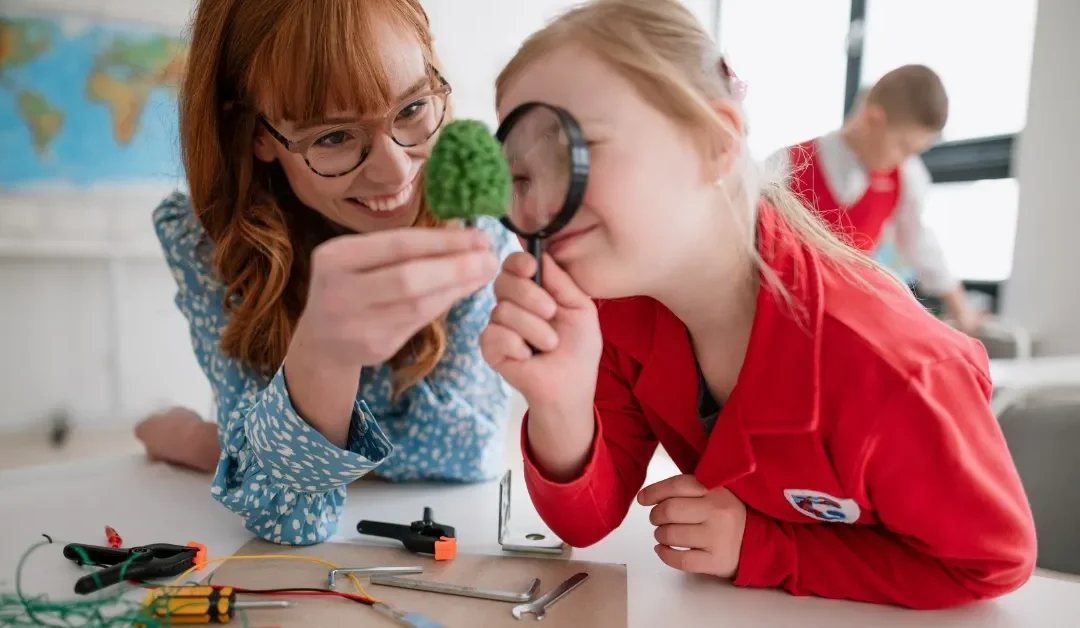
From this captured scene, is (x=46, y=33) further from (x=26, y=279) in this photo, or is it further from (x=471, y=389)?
(x=471, y=389)

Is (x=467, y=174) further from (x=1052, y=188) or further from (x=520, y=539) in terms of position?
(x=1052, y=188)

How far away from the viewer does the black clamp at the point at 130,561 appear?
2.89ft

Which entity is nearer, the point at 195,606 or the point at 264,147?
the point at 195,606

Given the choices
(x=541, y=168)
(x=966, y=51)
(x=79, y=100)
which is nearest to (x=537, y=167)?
(x=541, y=168)

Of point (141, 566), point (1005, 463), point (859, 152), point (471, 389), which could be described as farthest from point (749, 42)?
point (141, 566)

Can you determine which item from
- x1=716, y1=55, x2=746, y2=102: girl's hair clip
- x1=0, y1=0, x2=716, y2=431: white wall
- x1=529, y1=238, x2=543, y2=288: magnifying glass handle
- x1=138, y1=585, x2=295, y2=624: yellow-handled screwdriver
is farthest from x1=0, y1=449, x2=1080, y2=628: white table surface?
x1=0, y1=0, x2=716, y2=431: white wall

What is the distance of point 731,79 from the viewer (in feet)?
2.94

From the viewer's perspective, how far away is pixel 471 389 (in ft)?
4.73

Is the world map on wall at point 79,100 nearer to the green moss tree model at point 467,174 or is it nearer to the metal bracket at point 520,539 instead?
the metal bracket at point 520,539

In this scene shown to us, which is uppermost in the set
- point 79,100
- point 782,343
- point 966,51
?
point 966,51

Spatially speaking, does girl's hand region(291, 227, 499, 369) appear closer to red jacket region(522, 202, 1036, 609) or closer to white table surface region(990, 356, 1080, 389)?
red jacket region(522, 202, 1036, 609)

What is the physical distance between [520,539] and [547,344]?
1.20 ft

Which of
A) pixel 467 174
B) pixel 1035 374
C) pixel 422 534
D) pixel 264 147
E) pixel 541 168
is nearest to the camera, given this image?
pixel 467 174

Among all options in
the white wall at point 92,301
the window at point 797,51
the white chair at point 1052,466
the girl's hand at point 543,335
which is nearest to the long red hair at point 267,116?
the girl's hand at point 543,335
